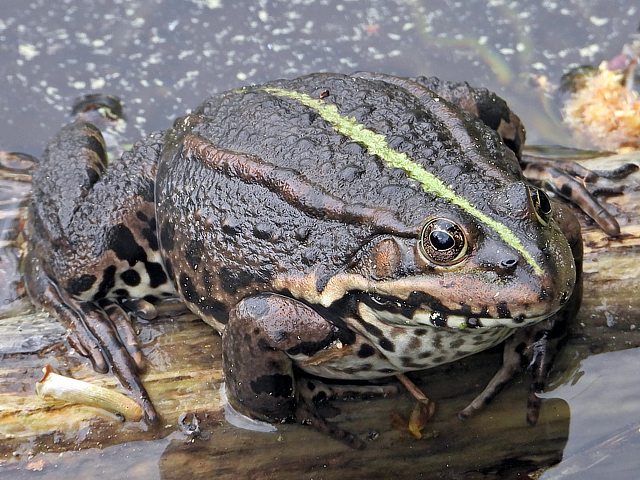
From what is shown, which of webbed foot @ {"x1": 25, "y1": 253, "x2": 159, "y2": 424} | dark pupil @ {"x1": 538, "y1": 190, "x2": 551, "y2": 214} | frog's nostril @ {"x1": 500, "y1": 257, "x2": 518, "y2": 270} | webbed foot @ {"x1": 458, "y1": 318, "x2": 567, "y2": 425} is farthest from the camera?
webbed foot @ {"x1": 25, "y1": 253, "x2": 159, "y2": 424}

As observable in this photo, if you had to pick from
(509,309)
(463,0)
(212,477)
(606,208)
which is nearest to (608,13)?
(463,0)

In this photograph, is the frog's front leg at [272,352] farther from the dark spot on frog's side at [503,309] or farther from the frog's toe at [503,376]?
the dark spot on frog's side at [503,309]

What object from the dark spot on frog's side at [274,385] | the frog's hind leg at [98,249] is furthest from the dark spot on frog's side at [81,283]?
the dark spot on frog's side at [274,385]

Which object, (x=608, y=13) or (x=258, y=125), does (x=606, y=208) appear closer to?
(x=258, y=125)

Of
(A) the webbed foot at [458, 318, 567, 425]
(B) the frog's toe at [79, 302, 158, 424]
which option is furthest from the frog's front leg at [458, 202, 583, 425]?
(B) the frog's toe at [79, 302, 158, 424]

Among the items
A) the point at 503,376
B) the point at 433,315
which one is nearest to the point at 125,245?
the point at 433,315

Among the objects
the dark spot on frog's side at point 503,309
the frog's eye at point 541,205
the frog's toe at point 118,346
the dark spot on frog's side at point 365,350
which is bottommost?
the frog's toe at point 118,346

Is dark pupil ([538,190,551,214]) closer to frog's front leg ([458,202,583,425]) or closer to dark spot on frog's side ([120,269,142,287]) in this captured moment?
frog's front leg ([458,202,583,425])
